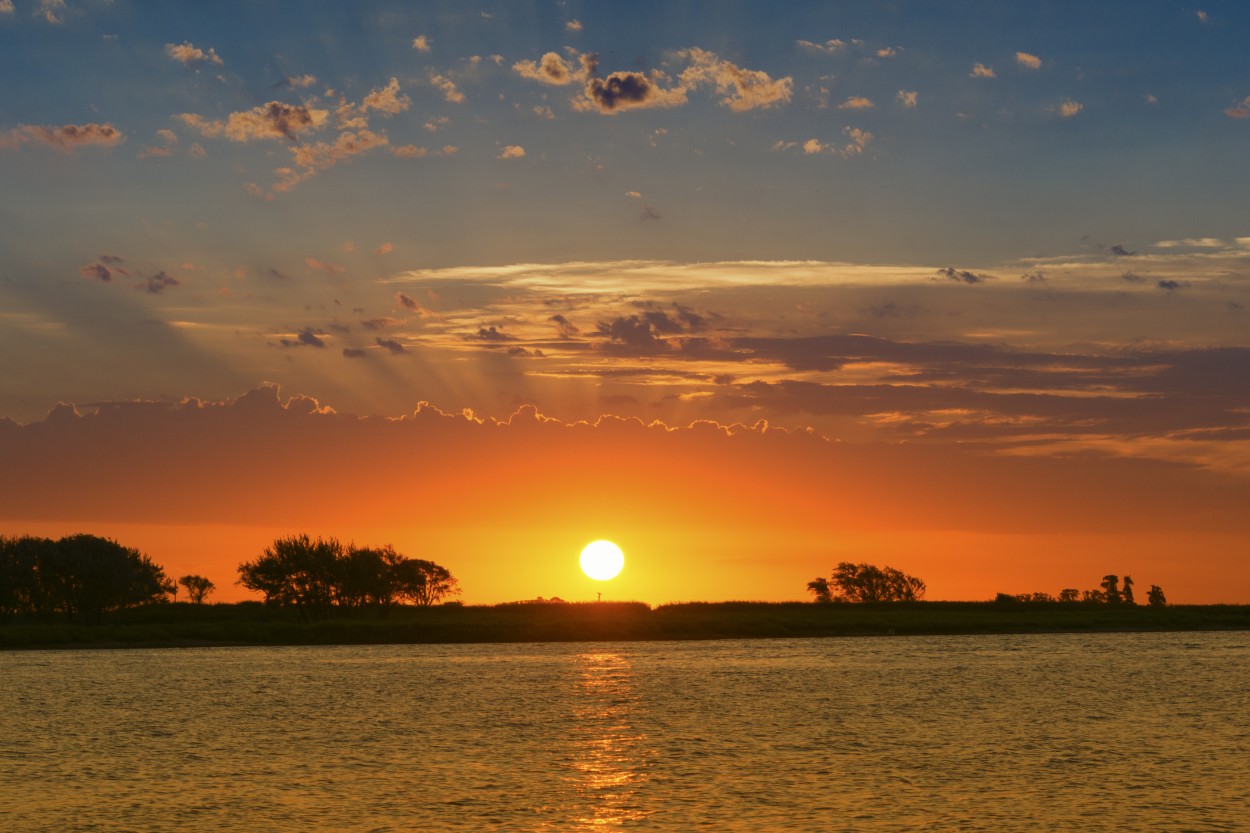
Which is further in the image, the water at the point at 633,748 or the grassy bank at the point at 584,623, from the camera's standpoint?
the grassy bank at the point at 584,623

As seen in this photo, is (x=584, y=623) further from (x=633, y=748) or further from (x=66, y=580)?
(x=633, y=748)

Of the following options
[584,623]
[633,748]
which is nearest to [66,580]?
[584,623]

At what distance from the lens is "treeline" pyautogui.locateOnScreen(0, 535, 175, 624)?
155 metres

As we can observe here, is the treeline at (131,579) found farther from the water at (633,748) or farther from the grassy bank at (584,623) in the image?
the water at (633,748)

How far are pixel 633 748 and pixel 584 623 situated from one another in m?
115

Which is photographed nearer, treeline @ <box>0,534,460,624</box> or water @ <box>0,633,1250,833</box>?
water @ <box>0,633,1250,833</box>

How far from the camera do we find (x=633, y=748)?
52.8 meters

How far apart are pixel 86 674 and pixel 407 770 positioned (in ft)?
208

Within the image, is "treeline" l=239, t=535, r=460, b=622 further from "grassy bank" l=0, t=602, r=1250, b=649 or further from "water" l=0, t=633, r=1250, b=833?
"water" l=0, t=633, r=1250, b=833

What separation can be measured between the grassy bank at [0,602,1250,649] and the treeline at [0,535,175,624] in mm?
3510

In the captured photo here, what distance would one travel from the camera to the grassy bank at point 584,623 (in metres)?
148

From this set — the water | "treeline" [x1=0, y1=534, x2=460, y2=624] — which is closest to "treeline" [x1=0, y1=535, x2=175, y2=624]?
"treeline" [x1=0, y1=534, x2=460, y2=624]

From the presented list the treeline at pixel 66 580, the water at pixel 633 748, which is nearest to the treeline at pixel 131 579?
the treeline at pixel 66 580

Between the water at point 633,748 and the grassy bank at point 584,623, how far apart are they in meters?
44.0
